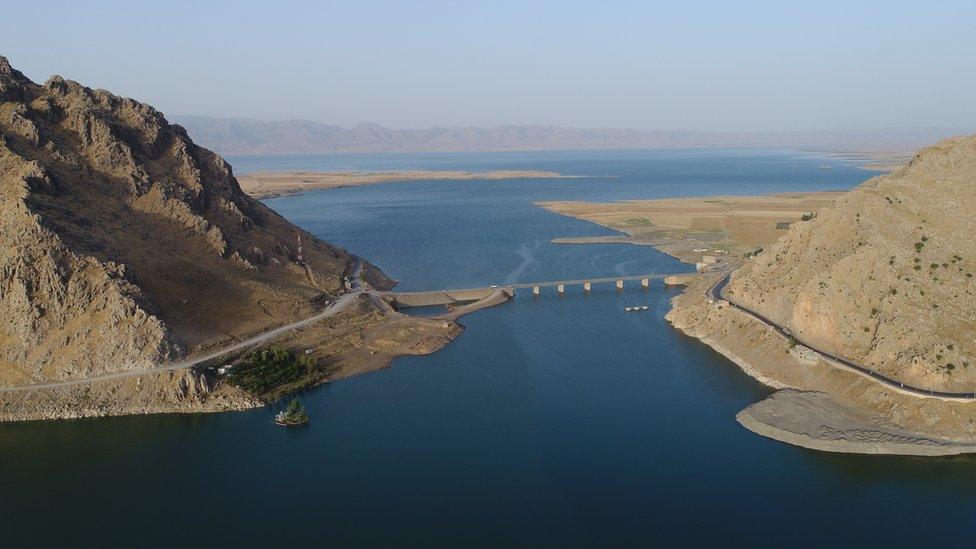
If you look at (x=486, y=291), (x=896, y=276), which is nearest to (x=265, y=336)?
(x=486, y=291)

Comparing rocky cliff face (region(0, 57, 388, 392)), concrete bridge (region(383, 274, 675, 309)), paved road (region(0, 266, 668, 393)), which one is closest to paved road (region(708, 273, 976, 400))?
concrete bridge (region(383, 274, 675, 309))

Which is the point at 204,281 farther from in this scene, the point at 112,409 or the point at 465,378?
the point at 465,378

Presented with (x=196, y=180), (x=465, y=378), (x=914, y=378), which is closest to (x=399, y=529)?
(x=465, y=378)

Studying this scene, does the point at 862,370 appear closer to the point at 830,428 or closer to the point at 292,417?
the point at 830,428

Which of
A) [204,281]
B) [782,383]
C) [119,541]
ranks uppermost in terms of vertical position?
[204,281]

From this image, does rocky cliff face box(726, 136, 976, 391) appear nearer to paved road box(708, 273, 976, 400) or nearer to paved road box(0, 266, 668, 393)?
paved road box(708, 273, 976, 400)

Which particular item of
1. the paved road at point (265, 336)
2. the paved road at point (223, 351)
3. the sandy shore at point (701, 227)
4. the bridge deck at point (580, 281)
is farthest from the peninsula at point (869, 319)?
the paved road at point (223, 351)
